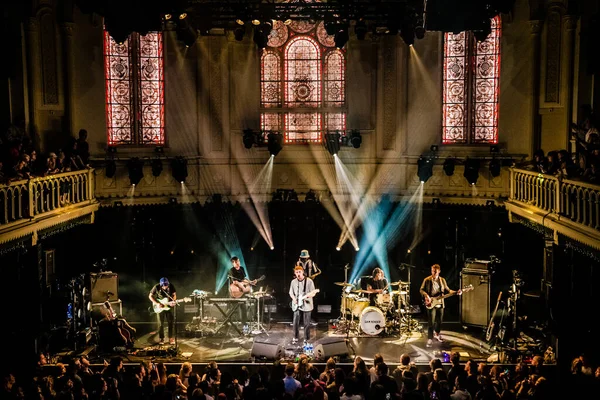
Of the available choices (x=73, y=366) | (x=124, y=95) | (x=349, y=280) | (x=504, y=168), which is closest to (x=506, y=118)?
(x=504, y=168)

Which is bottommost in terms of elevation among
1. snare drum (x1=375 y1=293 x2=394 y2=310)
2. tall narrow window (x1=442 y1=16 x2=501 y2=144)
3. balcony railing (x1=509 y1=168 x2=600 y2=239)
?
snare drum (x1=375 y1=293 x2=394 y2=310)

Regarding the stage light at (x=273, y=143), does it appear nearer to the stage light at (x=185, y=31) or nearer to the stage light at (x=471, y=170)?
the stage light at (x=185, y=31)

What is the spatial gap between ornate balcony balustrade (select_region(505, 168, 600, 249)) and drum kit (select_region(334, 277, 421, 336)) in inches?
121

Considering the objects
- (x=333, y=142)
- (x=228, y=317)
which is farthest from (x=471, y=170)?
(x=228, y=317)

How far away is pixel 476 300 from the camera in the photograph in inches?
655

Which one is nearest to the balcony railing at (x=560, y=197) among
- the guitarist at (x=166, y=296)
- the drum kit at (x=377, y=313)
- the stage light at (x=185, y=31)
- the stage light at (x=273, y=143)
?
the drum kit at (x=377, y=313)

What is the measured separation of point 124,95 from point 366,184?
656 centimetres

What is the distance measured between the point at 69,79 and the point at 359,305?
348 inches

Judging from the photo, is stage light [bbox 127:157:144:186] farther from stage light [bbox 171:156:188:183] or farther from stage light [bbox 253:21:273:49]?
stage light [bbox 253:21:273:49]

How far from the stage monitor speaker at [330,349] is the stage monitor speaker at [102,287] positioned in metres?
5.22

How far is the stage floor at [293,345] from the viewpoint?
14453mm

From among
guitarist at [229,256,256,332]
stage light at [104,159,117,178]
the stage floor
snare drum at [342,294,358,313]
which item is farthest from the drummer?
stage light at [104,159,117,178]

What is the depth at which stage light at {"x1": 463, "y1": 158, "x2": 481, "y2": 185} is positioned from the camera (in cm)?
1861

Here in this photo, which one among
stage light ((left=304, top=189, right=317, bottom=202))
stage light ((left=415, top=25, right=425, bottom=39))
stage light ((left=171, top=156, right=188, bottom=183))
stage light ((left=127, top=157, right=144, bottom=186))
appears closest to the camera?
stage light ((left=415, top=25, right=425, bottom=39))
